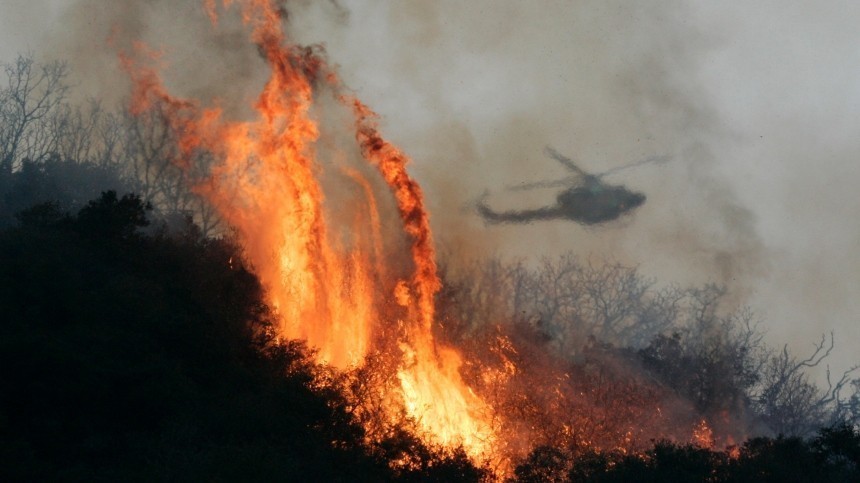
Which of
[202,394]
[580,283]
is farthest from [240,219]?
[580,283]

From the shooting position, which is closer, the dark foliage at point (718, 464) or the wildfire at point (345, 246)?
the dark foliage at point (718, 464)

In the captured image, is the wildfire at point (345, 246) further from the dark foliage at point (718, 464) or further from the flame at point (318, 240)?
the dark foliage at point (718, 464)

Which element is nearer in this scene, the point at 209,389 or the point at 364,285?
the point at 209,389

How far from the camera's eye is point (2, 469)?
20.7 meters

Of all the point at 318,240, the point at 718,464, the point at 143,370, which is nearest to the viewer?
the point at 143,370

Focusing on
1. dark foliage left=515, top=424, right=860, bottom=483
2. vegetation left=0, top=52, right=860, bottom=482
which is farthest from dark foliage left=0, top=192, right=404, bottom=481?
dark foliage left=515, top=424, right=860, bottom=483

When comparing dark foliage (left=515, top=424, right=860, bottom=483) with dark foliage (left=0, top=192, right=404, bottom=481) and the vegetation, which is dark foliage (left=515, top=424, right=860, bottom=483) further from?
dark foliage (left=0, top=192, right=404, bottom=481)

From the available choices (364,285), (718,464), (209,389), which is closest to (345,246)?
(364,285)

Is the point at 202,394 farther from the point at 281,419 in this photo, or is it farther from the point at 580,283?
the point at 580,283

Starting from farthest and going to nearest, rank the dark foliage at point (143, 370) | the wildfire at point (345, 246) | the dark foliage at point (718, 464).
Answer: the wildfire at point (345, 246), the dark foliage at point (718, 464), the dark foliage at point (143, 370)

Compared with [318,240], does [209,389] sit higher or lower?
lower

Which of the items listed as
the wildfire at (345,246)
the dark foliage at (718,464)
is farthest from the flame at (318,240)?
the dark foliage at (718,464)

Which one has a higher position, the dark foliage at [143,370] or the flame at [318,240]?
the flame at [318,240]

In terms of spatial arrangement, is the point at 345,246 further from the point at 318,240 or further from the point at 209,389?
the point at 209,389
